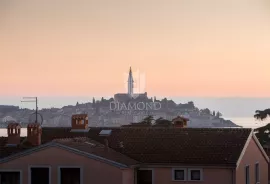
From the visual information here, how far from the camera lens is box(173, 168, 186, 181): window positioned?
37.8m

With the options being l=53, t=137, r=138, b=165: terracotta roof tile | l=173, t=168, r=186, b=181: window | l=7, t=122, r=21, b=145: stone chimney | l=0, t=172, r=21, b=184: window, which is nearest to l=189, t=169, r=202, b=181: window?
l=173, t=168, r=186, b=181: window

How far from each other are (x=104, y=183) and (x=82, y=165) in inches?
43.4

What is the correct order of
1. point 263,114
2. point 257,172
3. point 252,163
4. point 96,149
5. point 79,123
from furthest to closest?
point 263,114
point 79,123
point 257,172
point 252,163
point 96,149

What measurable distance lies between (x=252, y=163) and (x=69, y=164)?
29.6 ft

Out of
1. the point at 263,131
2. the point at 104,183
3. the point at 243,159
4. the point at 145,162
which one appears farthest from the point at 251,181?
the point at 263,131

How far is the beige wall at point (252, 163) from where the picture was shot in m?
38.6

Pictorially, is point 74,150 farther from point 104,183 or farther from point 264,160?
point 264,160

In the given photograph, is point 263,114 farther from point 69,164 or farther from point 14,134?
point 69,164

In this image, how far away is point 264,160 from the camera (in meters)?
45.0

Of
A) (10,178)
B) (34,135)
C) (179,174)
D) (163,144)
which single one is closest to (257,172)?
(163,144)

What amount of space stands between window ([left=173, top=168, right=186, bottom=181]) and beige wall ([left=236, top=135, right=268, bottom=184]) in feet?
6.72

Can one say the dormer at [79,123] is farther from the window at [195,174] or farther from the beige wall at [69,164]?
the window at [195,174]

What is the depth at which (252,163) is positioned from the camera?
137 feet

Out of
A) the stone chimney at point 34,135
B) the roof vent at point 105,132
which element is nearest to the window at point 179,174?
the roof vent at point 105,132
